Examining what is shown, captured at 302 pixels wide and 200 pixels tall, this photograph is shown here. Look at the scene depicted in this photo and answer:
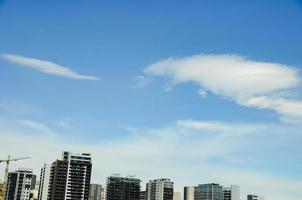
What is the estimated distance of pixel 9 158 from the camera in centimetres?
18950

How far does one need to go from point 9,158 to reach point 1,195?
13.5 m

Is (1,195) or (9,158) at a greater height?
(9,158)

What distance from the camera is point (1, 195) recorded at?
606 feet
